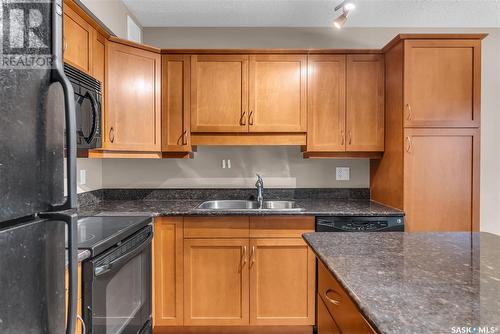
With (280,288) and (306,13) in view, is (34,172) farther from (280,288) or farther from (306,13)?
(306,13)

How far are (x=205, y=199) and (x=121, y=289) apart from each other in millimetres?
1338

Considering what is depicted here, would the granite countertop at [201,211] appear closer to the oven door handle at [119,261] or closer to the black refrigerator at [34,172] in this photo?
the oven door handle at [119,261]

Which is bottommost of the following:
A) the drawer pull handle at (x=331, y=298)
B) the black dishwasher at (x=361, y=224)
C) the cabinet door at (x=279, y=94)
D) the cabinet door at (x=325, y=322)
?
the cabinet door at (x=325, y=322)

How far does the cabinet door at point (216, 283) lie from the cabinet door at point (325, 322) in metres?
0.98

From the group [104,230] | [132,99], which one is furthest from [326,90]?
[104,230]

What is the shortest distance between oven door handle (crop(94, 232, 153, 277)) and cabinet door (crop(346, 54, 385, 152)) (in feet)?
5.74

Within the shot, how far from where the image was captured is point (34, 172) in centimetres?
67

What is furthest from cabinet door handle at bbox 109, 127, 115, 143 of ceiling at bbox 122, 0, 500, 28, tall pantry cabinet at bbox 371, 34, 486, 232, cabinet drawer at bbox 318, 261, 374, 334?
tall pantry cabinet at bbox 371, 34, 486, 232

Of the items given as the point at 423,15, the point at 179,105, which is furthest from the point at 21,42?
the point at 423,15

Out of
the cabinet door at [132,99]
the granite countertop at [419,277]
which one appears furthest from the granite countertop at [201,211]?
the granite countertop at [419,277]

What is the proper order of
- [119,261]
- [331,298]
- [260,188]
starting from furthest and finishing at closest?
[260,188] < [119,261] < [331,298]

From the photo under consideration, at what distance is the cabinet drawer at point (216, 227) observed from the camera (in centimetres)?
228

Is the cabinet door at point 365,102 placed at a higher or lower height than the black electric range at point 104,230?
higher

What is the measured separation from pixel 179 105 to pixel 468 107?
2.19 m
